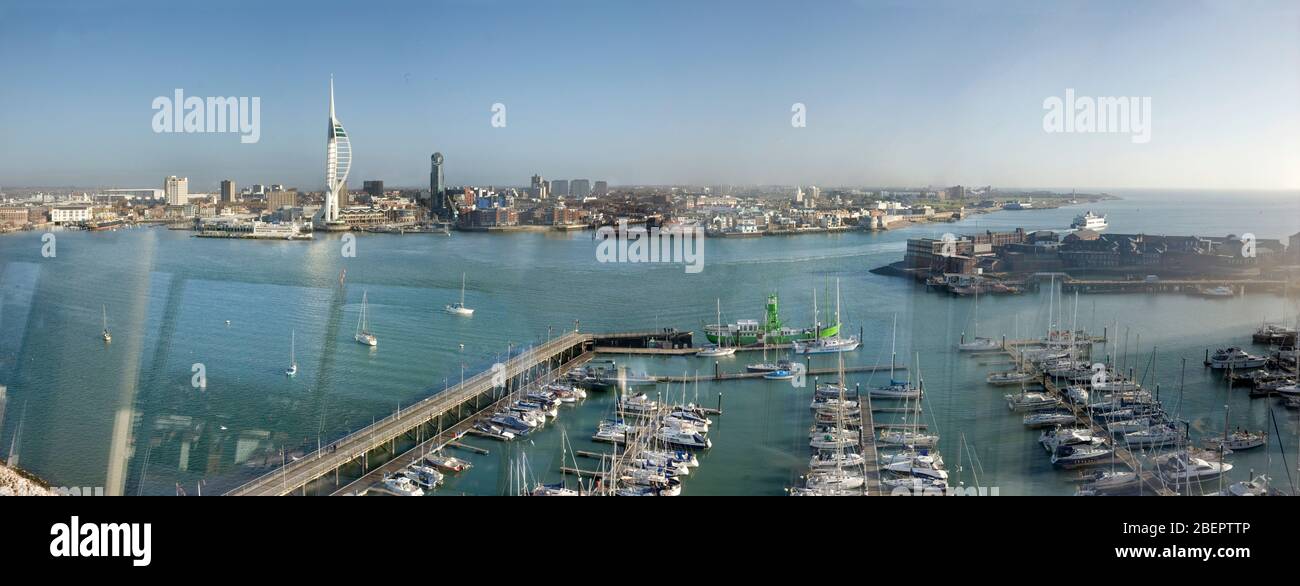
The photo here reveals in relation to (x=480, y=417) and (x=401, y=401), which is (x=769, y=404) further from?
(x=401, y=401)

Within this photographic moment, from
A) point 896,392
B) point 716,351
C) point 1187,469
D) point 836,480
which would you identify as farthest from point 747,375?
point 1187,469

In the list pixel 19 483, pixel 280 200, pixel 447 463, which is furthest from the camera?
pixel 280 200

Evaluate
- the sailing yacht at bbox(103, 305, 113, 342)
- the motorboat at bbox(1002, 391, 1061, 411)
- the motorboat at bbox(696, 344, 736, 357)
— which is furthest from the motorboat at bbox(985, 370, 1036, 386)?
the sailing yacht at bbox(103, 305, 113, 342)

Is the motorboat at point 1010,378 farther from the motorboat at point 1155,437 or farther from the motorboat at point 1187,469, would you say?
the motorboat at point 1187,469

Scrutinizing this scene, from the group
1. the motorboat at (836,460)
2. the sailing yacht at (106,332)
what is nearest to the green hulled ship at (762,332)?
the motorboat at (836,460)

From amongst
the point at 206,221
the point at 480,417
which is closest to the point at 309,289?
the point at 206,221

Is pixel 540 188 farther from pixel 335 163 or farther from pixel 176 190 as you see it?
pixel 176 190
